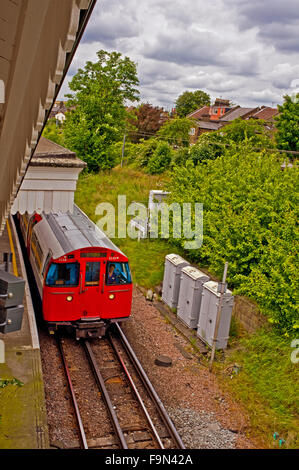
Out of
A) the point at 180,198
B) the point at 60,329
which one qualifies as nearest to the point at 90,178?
the point at 180,198

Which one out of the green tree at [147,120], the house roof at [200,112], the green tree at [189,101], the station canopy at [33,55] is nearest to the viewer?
the station canopy at [33,55]

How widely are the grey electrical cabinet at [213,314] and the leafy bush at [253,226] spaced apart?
0.59 metres

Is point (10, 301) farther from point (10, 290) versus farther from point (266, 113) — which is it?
point (266, 113)

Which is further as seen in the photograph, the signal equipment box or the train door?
the train door

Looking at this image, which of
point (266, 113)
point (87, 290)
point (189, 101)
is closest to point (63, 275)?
point (87, 290)

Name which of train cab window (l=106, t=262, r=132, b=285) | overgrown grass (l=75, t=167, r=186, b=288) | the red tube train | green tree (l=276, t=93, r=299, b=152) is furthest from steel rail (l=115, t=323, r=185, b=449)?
green tree (l=276, t=93, r=299, b=152)

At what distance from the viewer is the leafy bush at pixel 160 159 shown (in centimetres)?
3166

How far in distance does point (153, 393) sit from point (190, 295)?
3674 mm

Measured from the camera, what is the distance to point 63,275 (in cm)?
1089

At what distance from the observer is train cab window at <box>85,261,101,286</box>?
11055mm

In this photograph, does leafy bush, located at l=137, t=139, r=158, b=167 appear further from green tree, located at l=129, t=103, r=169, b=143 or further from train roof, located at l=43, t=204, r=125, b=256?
train roof, located at l=43, t=204, r=125, b=256

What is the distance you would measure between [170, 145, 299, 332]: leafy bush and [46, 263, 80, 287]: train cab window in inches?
163

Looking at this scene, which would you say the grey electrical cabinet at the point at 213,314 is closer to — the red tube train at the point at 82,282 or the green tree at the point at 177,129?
the red tube train at the point at 82,282

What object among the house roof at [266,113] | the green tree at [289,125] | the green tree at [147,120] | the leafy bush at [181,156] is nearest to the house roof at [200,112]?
the house roof at [266,113]
